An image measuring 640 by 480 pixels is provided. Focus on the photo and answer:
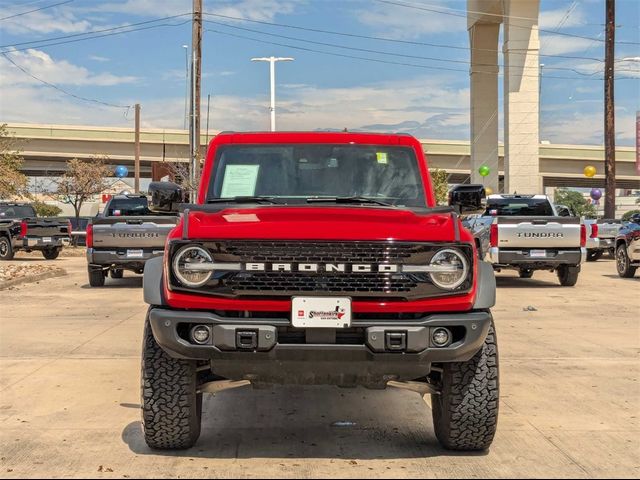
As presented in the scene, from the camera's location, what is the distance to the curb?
1631cm

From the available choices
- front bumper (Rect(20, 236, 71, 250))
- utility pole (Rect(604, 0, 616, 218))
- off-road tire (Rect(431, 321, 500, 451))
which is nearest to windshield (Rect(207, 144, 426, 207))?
off-road tire (Rect(431, 321, 500, 451))

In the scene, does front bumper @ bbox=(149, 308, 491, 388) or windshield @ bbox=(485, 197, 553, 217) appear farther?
windshield @ bbox=(485, 197, 553, 217)

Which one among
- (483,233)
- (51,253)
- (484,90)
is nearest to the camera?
(483,233)

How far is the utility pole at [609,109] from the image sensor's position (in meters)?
30.7

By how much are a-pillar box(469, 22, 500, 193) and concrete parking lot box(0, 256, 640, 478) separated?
36.4m

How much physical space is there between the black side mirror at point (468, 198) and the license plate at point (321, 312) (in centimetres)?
199

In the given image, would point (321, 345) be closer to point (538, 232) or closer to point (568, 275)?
point (538, 232)

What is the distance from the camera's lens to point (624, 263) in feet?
61.0

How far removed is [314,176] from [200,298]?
1854 millimetres

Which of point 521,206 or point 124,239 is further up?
point 521,206

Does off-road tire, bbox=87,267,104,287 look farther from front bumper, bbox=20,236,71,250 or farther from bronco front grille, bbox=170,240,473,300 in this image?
bronco front grille, bbox=170,240,473,300

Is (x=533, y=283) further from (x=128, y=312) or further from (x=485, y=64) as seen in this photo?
(x=485, y=64)

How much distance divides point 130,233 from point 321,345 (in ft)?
40.8

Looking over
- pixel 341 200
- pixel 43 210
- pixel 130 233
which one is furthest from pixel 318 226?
pixel 43 210
